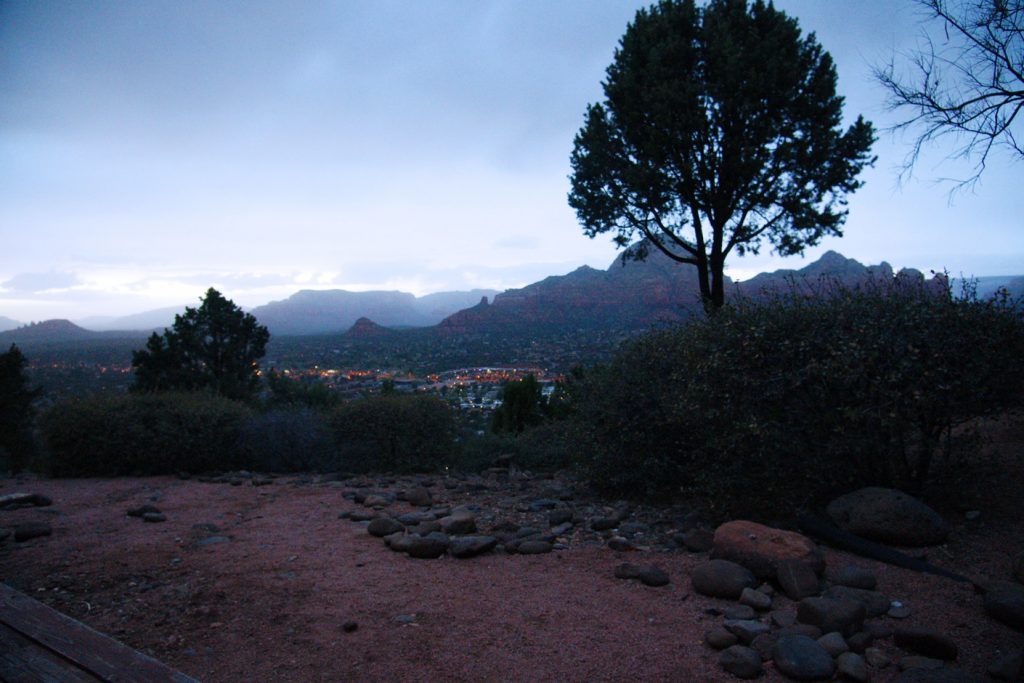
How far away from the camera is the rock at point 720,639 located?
4016 mm

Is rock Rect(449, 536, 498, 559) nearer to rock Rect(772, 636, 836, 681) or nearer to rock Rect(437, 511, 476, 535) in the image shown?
rock Rect(437, 511, 476, 535)

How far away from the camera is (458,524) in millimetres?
6859

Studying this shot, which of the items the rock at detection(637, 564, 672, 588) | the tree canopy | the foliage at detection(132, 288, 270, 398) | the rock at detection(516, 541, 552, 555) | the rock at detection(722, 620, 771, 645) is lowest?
the rock at detection(516, 541, 552, 555)

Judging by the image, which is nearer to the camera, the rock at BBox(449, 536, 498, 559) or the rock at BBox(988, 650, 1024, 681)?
the rock at BBox(988, 650, 1024, 681)

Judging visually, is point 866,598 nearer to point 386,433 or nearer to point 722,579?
point 722,579

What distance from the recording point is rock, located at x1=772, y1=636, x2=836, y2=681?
11.8 feet

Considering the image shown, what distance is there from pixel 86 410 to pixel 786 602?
11743mm

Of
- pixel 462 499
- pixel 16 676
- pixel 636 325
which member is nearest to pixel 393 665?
pixel 16 676

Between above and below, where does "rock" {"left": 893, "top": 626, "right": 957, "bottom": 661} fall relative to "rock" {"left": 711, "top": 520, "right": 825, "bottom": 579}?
below

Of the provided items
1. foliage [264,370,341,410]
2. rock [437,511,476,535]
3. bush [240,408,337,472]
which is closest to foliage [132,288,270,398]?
foliage [264,370,341,410]

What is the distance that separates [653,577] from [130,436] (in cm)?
987

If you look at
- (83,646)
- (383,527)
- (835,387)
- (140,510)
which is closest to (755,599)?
(835,387)

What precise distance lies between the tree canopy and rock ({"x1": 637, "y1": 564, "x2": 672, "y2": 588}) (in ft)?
27.4

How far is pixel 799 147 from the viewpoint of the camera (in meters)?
13.4
